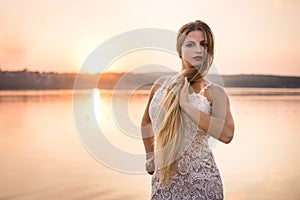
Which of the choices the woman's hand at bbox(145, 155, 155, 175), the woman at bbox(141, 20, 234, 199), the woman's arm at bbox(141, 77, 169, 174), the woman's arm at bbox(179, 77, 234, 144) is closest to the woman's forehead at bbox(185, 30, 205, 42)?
the woman at bbox(141, 20, 234, 199)

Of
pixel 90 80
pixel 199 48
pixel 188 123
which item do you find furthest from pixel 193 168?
pixel 90 80

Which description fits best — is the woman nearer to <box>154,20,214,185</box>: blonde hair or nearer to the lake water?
<box>154,20,214,185</box>: blonde hair

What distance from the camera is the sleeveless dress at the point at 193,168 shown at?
1422mm

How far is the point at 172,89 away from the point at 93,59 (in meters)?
0.70

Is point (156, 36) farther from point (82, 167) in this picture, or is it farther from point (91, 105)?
point (82, 167)

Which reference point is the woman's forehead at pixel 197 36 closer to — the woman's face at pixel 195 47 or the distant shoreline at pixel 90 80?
the woman's face at pixel 195 47

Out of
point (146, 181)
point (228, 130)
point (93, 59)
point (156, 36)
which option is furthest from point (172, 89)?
point (146, 181)

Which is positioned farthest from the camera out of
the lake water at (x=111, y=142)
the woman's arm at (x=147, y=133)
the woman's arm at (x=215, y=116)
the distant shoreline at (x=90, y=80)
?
the lake water at (x=111, y=142)

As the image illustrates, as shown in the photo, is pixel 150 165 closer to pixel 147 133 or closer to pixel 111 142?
pixel 147 133

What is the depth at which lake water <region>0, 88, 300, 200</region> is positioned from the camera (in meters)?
2.25

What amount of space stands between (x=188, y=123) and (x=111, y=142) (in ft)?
2.24

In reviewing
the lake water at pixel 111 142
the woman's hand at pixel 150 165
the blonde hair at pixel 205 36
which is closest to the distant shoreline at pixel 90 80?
the lake water at pixel 111 142

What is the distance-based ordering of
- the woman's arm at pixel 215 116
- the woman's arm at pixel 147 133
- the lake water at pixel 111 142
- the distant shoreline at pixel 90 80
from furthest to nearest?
the lake water at pixel 111 142 → the distant shoreline at pixel 90 80 → the woman's arm at pixel 147 133 → the woman's arm at pixel 215 116

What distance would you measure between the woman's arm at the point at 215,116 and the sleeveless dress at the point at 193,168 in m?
0.03
